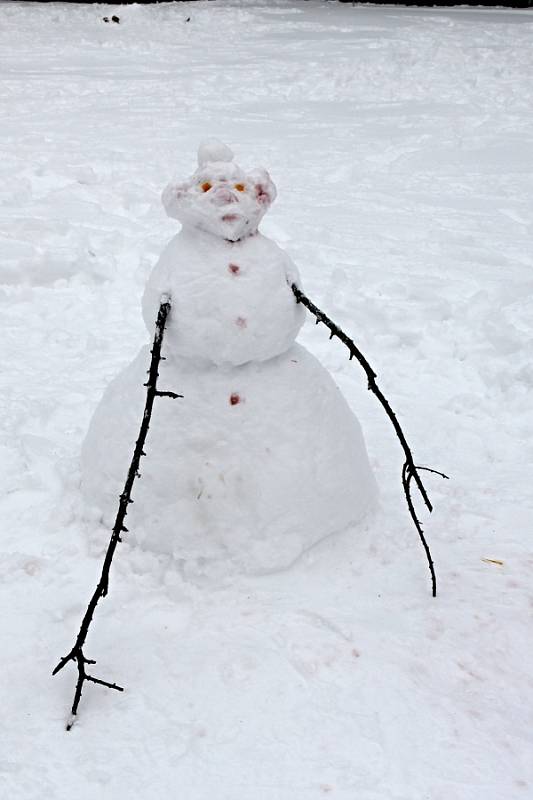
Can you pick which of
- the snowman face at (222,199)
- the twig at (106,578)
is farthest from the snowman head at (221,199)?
the twig at (106,578)

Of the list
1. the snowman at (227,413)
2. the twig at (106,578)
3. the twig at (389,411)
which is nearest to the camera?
the twig at (106,578)

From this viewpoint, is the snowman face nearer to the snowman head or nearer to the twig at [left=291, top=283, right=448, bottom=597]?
the snowman head

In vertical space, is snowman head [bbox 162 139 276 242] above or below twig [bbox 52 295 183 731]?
above

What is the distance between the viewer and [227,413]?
105 inches

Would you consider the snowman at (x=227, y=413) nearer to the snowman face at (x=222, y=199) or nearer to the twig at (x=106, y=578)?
the snowman face at (x=222, y=199)

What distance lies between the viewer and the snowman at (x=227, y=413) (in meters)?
2.54

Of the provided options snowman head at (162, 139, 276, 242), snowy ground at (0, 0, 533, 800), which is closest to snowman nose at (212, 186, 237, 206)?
snowman head at (162, 139, 276, 242)

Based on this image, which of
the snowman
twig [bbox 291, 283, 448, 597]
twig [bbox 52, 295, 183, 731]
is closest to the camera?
twig [bbox 52, 295, 183, 731]

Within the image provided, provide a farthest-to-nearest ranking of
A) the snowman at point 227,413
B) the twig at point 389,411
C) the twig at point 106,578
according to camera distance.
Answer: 1. the snowman at point 227,413
2. the twig at point 389,411
3. the twig at point 106,578

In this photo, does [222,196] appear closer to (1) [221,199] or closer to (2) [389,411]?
(1) [221,199]

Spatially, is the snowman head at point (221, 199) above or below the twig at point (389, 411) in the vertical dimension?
above

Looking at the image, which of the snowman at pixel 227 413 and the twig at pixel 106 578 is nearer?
the twig at pixel 106 578

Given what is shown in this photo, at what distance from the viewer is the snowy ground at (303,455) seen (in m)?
2.21

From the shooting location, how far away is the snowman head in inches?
98.5
